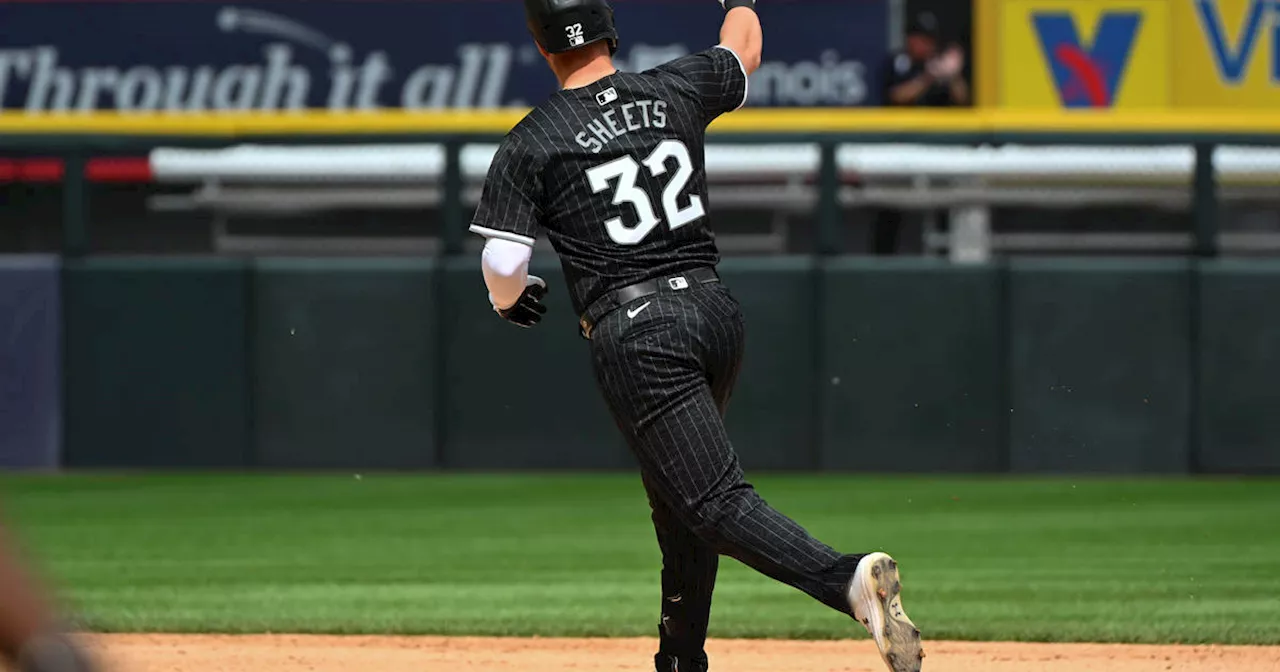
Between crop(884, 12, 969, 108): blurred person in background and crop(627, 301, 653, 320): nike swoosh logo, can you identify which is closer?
crop(627, 301, 653, 320): nike swoosh logo

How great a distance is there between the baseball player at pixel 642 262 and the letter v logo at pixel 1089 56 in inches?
345

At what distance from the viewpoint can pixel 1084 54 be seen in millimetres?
13047

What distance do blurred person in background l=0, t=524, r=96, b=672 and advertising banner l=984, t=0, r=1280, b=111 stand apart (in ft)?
37.3

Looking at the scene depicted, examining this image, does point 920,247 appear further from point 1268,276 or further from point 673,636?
point 673,636

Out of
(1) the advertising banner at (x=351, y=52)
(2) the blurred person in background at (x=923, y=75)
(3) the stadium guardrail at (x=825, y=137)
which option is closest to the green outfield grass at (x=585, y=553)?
(3) the stadium guardrail at (x=825, y=137)

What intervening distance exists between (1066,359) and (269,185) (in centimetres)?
397

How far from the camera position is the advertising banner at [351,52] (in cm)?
1338

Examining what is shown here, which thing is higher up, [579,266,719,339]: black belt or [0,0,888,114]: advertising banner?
[0,0,888,114]: advertising banner

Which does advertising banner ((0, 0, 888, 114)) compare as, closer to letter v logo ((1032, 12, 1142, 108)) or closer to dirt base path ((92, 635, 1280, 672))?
letter v logo ((1032, 12, 1142, 108))

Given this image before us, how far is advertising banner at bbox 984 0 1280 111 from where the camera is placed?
42.8ft

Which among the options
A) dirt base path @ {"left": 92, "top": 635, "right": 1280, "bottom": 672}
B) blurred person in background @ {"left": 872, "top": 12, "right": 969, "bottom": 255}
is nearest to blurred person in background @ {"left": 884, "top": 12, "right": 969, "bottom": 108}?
blurred person in background @ {"left": 872, "top": 12, "right": 969, "bottom": 255}

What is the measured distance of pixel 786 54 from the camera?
13383 mm

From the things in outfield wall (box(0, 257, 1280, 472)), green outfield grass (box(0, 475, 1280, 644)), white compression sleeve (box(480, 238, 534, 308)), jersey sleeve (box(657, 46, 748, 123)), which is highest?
jersey sleeve (box(657, 46, 748, 123))

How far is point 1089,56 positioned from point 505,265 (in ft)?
30.4
